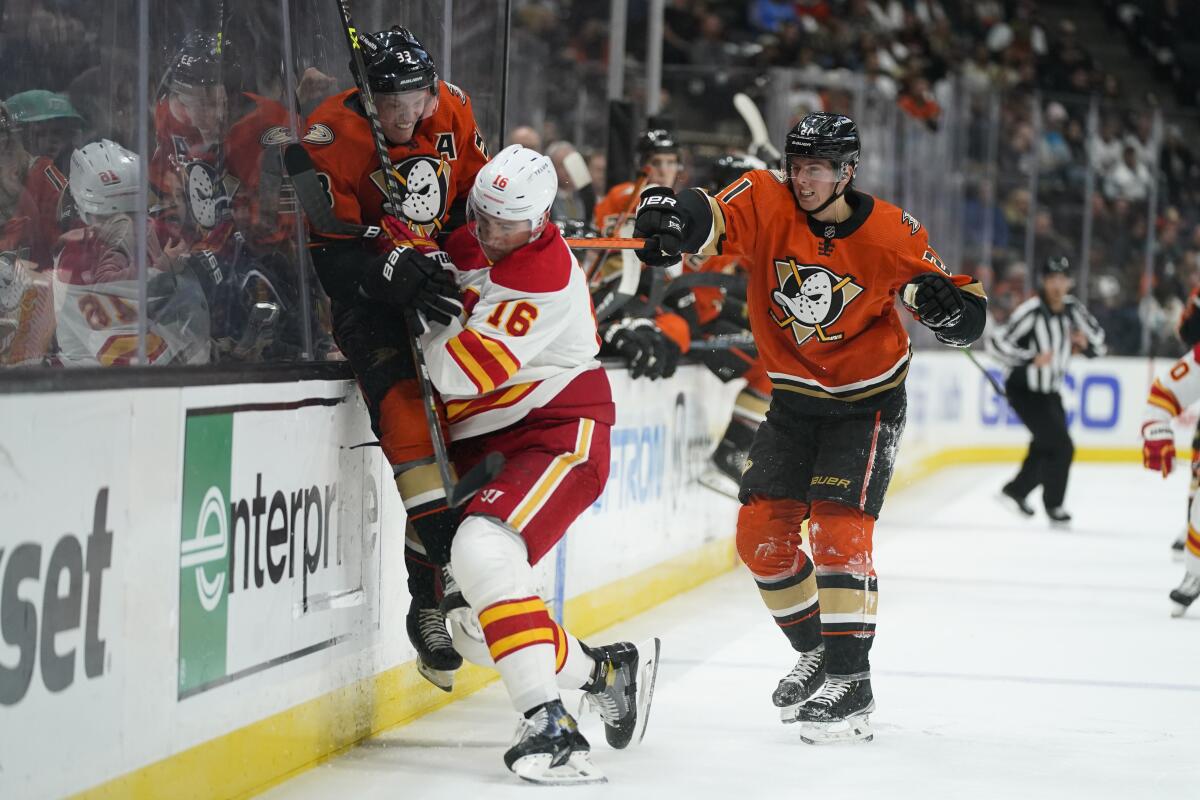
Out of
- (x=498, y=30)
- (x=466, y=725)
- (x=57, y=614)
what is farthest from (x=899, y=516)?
(x=57, y=614)

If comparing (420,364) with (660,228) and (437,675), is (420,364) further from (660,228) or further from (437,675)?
(437,675)

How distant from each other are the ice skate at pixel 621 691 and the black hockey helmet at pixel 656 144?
3.02 m

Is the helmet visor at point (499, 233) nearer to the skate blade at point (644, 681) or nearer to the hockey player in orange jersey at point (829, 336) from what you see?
the hockey player in orange jersey at point (829, 336)

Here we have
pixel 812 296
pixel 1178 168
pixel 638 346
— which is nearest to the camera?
pixel 812 296

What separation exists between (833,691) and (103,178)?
2108mm

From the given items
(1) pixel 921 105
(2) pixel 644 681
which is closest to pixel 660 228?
(2) pixel 644 681

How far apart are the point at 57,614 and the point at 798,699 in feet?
7.31

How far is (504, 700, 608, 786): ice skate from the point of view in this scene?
3.50m

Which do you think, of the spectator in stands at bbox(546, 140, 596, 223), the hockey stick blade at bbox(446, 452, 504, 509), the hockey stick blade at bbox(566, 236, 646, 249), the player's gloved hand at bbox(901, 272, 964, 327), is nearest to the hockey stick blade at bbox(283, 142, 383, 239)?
the hockey stick blade at bbox(566, 236, 646, 249)

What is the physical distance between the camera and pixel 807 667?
446 centimetres

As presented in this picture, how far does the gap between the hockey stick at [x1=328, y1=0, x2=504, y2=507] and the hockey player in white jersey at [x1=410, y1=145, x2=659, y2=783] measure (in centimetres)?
5

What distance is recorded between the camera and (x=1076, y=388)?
13.8 m

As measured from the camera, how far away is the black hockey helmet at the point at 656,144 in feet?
21.7

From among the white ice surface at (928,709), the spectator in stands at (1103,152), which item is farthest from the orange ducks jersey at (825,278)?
the spectator in stands at (1103,152)
